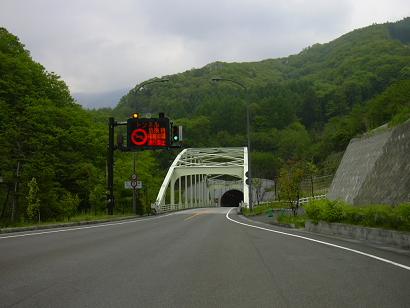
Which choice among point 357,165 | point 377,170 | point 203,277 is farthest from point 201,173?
point 203,277

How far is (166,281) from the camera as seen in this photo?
725cm

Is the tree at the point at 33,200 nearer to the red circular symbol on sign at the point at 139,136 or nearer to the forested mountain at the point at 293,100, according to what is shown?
the red circular symbol on sign at the point at 139,136

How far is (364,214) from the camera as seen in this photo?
14.6 metres

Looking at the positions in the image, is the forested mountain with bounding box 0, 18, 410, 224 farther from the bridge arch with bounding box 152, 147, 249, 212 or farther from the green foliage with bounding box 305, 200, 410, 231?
the green foliage with bounding box 305, 200, 410, 231

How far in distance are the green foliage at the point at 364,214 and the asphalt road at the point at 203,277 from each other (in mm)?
1166

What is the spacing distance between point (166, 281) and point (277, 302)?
2.00m

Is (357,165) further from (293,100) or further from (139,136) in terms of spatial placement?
(293,100)

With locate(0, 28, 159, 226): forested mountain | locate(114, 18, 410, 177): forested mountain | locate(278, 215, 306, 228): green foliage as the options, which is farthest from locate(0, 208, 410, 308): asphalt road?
locate(114, 18, 410, 177): forested mountain

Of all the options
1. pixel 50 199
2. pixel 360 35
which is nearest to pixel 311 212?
pixel 50 199

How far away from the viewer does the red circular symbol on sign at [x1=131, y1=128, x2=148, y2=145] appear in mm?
29859

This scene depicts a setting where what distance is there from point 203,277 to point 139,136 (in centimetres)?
2278

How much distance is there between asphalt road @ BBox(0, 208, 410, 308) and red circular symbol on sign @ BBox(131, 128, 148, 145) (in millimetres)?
18105

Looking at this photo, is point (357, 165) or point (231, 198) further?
point (231, 198)

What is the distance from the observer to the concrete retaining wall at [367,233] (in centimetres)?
Answer: 1156
